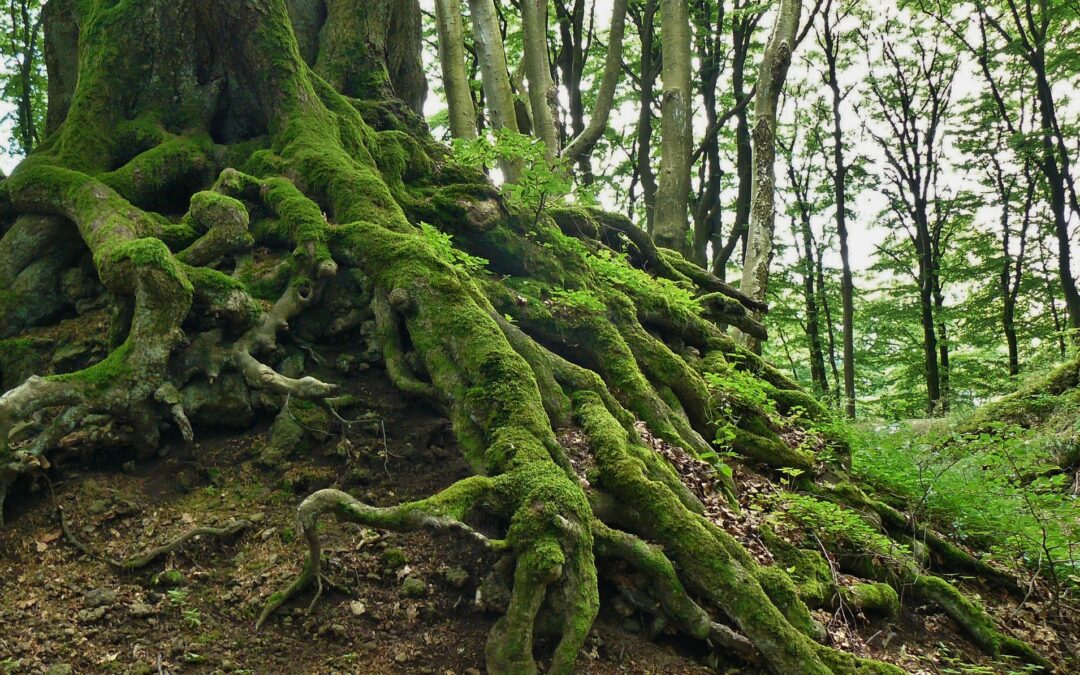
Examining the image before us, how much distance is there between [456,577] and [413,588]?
0.27 meters

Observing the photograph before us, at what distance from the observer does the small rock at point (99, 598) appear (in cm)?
359

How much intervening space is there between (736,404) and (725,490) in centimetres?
189

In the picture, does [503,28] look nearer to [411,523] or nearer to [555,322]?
[555,322]

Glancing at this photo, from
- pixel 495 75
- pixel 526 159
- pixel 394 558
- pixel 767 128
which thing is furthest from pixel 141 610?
pixel 767 128

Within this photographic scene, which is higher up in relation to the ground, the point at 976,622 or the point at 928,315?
the point at 928,315

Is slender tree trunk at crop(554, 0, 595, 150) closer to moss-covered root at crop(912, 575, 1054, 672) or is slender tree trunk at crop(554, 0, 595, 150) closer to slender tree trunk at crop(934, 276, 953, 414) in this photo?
slender tree trunk at crop(934, 276, 953, 414)

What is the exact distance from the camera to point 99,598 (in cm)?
362

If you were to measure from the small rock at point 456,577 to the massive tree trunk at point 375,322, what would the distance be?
0.31 meters

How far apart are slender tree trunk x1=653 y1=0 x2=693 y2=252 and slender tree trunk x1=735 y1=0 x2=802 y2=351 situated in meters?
1.42

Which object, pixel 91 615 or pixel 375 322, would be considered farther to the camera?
pixel 375 322

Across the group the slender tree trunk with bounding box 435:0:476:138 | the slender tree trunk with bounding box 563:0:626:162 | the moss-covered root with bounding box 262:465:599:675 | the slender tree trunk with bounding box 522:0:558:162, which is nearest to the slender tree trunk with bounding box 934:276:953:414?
the slender tree trunk with bounding box 563:0:626:162

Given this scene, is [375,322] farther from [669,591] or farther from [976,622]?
[976,622]

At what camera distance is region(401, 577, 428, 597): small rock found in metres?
3.96

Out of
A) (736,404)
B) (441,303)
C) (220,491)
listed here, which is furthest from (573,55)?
(220,491)
